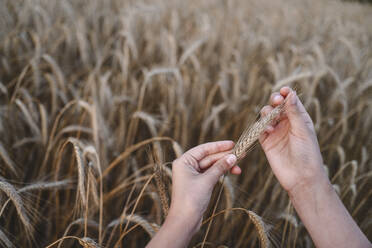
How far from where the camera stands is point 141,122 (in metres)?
1.47

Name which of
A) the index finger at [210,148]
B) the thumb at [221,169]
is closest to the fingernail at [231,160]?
the thumb at [221,169]

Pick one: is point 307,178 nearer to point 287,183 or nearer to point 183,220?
point 287,183

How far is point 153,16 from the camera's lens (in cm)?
263

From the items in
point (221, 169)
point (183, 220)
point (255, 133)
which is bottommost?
point (183, 220)

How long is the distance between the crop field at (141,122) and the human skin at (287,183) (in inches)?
3.3

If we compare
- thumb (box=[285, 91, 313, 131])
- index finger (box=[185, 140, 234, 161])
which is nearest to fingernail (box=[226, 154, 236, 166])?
index finger (box=[185, 140, 234, 161])

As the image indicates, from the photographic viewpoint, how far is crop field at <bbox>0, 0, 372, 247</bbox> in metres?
0.95

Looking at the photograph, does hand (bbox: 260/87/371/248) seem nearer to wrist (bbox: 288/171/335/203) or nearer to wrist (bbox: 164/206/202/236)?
wrist (bbox: 288/171/335/203)

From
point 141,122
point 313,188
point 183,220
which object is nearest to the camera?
point 183,220

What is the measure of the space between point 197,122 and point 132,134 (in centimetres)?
42

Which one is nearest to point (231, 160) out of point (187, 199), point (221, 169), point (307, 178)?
point (221, 169)

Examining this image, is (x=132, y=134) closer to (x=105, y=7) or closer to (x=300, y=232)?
(x=300, y=232)

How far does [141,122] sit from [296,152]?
0.88 m

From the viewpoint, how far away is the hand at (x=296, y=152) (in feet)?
2.61
